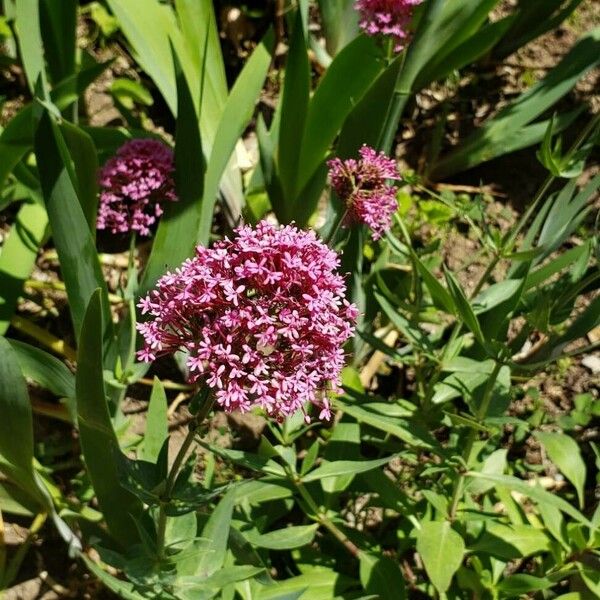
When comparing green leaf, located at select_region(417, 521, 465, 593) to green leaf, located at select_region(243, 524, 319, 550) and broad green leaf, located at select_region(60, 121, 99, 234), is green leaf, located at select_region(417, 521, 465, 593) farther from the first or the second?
broad green leaf, located at select_region(60, 121, 99, 234)

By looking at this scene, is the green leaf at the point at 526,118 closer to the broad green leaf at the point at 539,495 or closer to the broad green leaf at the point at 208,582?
the broad green leaf at the point at 539,495

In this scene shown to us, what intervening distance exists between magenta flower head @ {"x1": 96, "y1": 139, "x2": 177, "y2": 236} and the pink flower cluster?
0.48 meters

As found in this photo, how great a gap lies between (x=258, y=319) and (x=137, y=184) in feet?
2.43

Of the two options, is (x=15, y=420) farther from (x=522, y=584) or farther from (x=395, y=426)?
(x=522, y=584)

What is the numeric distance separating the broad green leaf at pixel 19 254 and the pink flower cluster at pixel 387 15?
0.88 meters

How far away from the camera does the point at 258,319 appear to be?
1.00 metres

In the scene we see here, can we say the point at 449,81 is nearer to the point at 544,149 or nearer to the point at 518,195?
the point at 518,195

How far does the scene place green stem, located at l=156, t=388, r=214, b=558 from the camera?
1.05 metres

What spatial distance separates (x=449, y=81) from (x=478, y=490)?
1.45 meters

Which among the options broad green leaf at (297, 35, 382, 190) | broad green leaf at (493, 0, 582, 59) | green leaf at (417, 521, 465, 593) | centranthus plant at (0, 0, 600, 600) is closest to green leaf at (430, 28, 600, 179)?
centranthus plant at (0, 0, 600, 600)

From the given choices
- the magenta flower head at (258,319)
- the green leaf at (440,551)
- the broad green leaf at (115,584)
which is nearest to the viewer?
the magenta flower head at (258,319)

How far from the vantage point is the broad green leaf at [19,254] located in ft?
5.87

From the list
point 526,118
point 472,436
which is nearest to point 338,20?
point 526,118

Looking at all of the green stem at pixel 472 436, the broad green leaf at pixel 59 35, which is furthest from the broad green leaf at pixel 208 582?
the broad green leaf at pixel 59 35
